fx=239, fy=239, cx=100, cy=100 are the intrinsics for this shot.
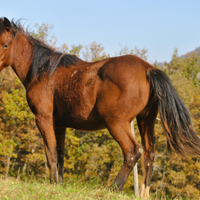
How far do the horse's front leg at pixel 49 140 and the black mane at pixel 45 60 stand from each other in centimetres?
88

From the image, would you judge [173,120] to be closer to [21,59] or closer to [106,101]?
[106,101]

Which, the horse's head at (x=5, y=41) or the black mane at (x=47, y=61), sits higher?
the horse's head at (x=5, y=41)

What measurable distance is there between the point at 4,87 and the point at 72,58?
23.7m

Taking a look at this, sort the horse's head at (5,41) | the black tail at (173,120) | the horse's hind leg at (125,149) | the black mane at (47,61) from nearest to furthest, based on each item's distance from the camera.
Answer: the horse's hind leg at (125,149) < the black tail at (173,120) < the black mane at (47,61) < the horse's head at (5,41)

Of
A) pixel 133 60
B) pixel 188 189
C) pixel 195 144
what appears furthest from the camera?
pixel 188 189

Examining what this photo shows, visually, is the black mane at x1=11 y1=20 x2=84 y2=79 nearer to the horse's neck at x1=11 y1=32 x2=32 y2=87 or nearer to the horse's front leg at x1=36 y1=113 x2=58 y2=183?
the horse's neck at x1=11 y1=32 x2=32 y2=87

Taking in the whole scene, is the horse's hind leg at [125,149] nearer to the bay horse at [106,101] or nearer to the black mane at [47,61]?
the bay horse at [106,101]

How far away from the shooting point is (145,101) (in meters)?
3.97

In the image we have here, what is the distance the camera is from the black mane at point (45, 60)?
4.86m

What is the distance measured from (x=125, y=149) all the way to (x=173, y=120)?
0.94m

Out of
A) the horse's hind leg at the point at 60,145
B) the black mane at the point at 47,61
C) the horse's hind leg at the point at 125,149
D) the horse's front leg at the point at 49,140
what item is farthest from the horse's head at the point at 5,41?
the horse's hind leg at the point at 125,149

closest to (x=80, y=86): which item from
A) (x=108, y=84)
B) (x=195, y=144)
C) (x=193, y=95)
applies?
(x=108, y=84)

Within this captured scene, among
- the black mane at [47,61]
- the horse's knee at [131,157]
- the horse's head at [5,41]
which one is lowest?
the horse's knee at [131,157]

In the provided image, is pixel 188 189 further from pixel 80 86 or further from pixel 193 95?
pixel 80 86
